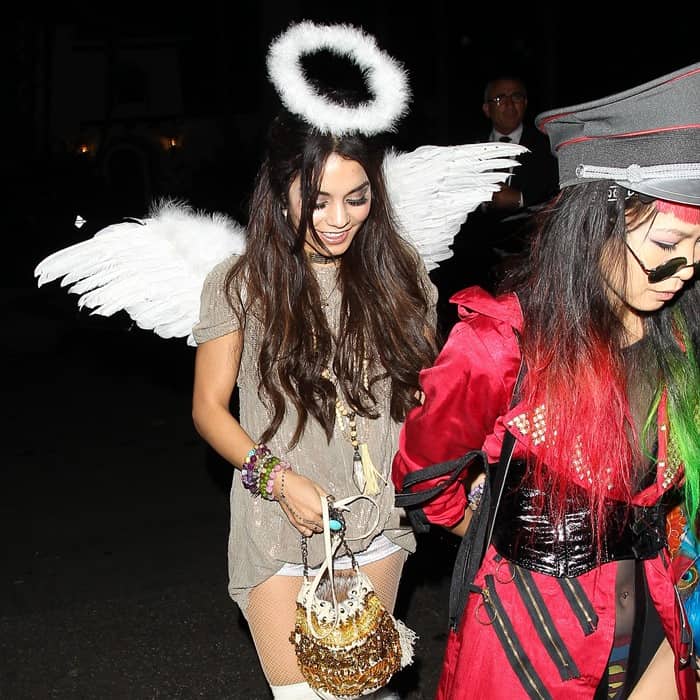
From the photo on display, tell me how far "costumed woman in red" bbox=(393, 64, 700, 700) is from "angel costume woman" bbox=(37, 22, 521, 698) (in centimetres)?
51

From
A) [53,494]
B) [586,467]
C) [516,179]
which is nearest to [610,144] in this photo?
[586,467]

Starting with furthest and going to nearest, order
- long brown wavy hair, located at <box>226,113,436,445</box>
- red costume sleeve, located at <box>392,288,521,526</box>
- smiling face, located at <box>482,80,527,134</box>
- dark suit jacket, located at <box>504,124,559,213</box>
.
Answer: smiling face, located at <box>482,80,527,134</box>, dark suit jacket, located at <box>504,124,559,213</box>, long brown wavy hair, located at <box>226,113,436,445</box>, red costume sleeve, located at <box>392,288,521,526</box>

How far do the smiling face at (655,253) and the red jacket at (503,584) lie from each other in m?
0.23

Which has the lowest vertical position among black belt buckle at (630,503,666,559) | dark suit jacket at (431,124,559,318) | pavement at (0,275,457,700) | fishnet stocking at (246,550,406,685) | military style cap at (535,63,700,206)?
pavement at (0,275,457,700)

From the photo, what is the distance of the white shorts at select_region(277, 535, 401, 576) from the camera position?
257 cm

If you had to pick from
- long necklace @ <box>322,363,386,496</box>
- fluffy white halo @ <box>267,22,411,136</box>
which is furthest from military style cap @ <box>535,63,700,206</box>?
long necklace @ <box>322,363,386,496</box>

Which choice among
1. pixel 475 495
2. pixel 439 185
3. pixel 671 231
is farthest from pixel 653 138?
pixel 439 185

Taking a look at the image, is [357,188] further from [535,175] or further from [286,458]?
[535,175]

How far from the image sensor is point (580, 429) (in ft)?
6.43

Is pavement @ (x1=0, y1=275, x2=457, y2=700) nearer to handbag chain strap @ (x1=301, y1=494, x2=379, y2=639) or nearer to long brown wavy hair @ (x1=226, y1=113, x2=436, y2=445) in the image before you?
handbag chain strap @ (x1=301, y1=494, x2=379, y2=639)

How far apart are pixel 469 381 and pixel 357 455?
2.30 feet

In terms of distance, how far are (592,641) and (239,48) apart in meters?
29.7

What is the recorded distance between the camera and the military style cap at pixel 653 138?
1816 mm

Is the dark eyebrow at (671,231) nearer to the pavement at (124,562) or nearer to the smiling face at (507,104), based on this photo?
the pavement at (124,562)
